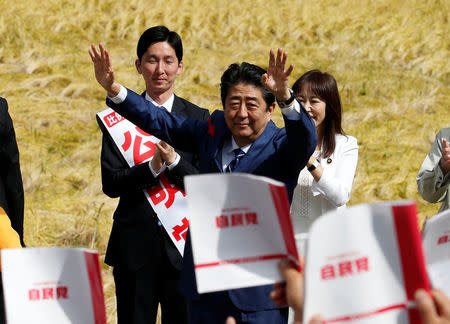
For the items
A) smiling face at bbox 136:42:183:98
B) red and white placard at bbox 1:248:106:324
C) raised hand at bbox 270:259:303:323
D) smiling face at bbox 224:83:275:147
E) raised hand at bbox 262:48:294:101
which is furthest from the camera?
smiling face at bbox 136:42:183:98

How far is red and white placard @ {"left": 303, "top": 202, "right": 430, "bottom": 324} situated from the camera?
1401 millimetres

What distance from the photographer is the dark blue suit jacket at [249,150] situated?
257 cm

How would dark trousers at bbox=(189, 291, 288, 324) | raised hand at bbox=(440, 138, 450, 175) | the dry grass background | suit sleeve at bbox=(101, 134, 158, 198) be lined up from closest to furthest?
dark trousers at bbox=(189, 291, 288, 324)
raised hand at bbox=(440, 138, 450, 175)
suit sleeve at bbox=(101, 134, 158, 198)
the dry grass background

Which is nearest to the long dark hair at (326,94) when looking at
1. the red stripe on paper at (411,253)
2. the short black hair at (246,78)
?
the short black hair at (246,78)

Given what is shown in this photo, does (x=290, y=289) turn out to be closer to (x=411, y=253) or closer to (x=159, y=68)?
(x=411, y=253)

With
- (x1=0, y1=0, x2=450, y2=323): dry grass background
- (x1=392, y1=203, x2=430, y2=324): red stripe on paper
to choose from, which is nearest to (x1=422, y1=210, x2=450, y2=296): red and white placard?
(x1=392, y1=203, x2=430, y2=324): red stripe on paper

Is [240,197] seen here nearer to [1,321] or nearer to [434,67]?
[1,321]

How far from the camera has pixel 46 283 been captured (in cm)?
169

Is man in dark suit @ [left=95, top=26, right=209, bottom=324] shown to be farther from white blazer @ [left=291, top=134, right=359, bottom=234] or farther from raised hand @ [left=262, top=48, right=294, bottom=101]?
raised hand @ [left=262, top=48, right=294, bottom=101]

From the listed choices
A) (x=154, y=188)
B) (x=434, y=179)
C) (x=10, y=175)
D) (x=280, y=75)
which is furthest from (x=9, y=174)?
(x=434, y=179)

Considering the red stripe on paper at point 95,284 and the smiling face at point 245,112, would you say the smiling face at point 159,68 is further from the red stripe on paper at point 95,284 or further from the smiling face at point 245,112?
the red stripe on paper at point 95,284

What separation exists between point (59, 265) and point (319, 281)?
1.95 ft

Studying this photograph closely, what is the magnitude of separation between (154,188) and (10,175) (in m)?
0.65

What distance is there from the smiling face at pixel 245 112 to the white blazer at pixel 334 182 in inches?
26.6
